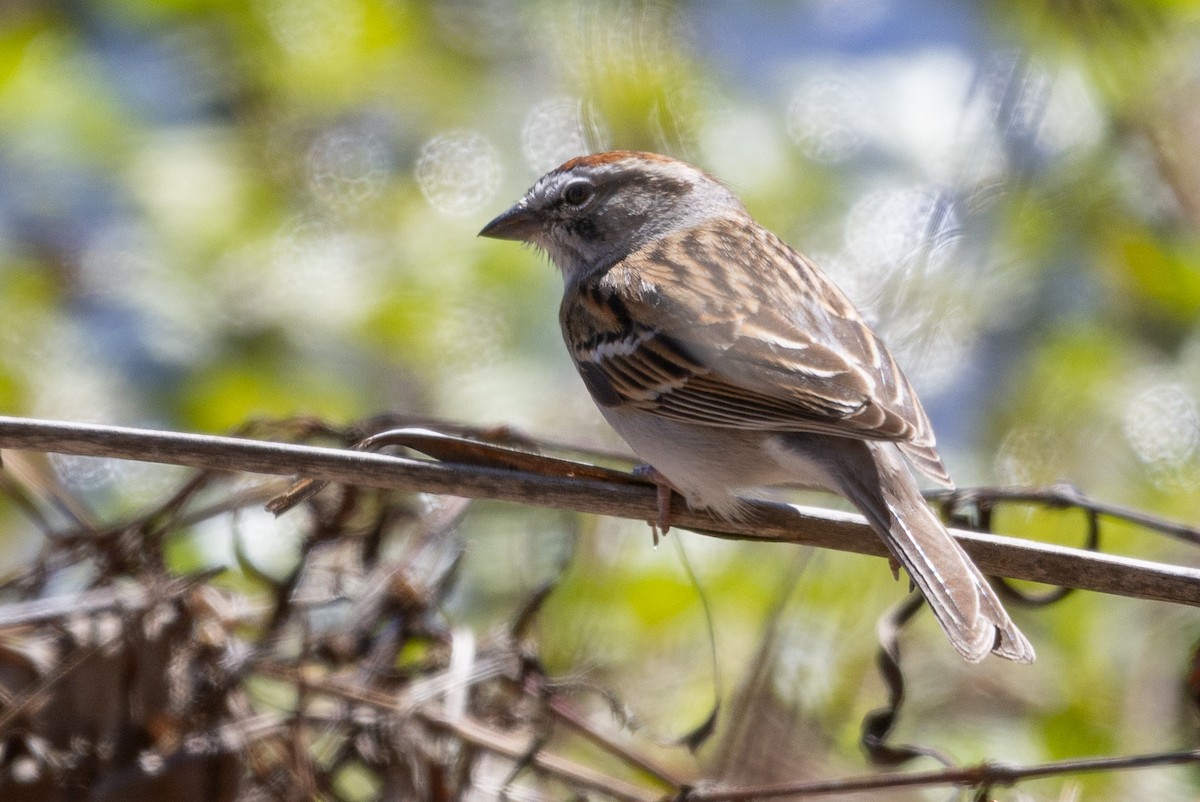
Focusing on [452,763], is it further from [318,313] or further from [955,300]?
[318,313]

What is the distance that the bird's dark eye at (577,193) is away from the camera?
3.19 m

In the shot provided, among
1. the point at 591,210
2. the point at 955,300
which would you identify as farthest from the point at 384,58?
the point at 955,300

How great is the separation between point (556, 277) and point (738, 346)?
135 cm

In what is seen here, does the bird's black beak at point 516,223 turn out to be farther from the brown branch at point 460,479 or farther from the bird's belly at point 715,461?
the brown branch at point 460,479

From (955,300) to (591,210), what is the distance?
3.12ft

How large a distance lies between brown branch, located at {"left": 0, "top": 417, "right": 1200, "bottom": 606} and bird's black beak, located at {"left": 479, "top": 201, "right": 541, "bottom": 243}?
4.77ft

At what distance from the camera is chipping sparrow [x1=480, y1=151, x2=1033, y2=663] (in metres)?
2.15

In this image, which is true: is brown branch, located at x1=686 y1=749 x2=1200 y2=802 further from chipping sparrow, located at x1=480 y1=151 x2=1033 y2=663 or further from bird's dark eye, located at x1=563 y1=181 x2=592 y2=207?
bird's dark eye, located at x1=563 y1=181 x2=592 y2=207

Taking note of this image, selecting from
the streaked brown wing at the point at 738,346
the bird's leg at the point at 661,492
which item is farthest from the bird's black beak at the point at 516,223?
the bird's leg at the point at 661,492

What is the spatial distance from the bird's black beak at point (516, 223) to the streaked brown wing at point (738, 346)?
→ 246 mm

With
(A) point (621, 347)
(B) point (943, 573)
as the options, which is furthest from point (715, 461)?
(B) point (943, 573)

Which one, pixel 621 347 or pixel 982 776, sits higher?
pixel 982 776

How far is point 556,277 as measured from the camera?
384 cm

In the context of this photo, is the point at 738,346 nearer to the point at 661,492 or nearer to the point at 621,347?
the point at 621,347
